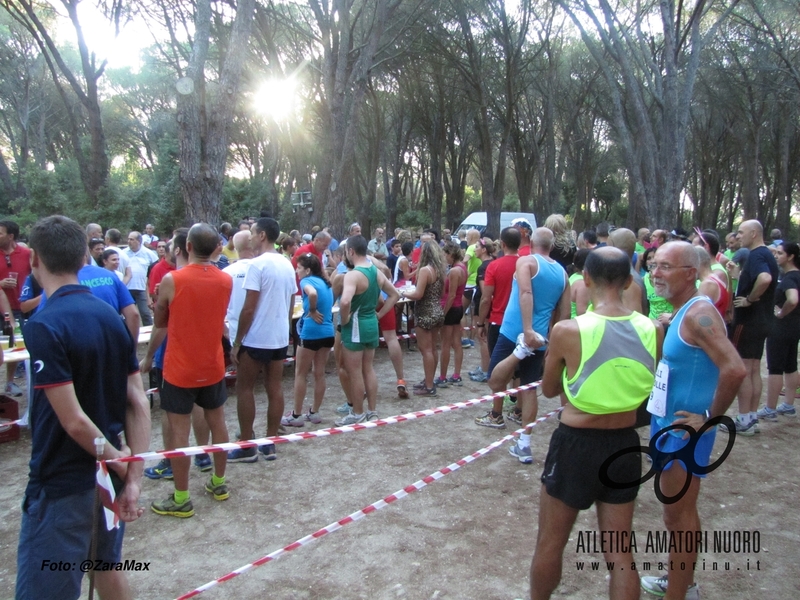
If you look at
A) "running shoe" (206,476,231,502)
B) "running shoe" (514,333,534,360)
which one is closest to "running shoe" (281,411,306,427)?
"running shoe" (206,476,231,502)

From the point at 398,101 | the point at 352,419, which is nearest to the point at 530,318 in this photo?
the point at 352,419

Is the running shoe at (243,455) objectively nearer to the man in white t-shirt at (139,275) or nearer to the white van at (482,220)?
the man in white t-shirt at (139,275)

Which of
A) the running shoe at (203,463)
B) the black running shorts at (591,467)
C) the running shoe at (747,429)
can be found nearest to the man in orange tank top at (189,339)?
the running shoe at (203,463)

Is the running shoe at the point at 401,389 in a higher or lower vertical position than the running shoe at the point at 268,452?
higher

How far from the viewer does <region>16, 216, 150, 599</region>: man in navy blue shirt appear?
2.08 metres

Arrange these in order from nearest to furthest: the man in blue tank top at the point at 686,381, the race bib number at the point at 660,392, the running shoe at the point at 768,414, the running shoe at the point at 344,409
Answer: the man in blue tank top at the point at 686,381 → the race bib number at the point at 660,392 → the running shoe at the point at 768,414 → the running shoe at the point at 344,409

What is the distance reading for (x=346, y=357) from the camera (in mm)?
5988

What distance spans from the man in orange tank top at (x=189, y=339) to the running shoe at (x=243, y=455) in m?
0.91

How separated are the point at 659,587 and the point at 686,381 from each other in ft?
4.38

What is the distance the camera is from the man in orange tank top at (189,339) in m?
4.01

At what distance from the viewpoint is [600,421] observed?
2.53 meters

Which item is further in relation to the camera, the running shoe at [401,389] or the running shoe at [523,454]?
the running shoe at [401,389]

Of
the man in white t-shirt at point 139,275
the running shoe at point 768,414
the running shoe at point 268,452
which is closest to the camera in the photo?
the running shoe at point 268,452

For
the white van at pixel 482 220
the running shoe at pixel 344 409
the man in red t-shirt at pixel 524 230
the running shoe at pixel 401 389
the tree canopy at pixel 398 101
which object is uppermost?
the tree canopy at pixel 398 101
